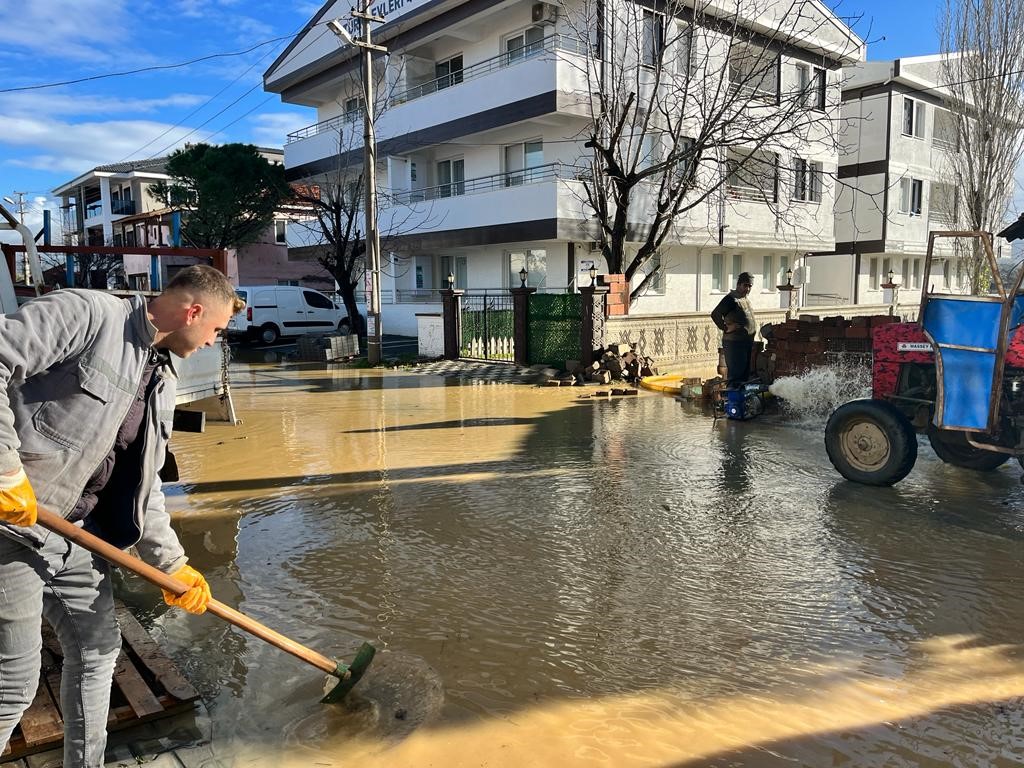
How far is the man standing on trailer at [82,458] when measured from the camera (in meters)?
2.22

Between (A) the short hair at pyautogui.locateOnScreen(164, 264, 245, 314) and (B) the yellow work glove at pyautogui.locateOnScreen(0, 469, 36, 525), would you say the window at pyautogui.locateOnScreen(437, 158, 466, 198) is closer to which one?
(A) the short hair at pyautogui.locateOnScreen(164, 264, 245, 314)

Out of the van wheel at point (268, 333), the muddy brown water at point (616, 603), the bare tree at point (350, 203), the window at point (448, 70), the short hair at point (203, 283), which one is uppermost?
the window at point (448, 70)

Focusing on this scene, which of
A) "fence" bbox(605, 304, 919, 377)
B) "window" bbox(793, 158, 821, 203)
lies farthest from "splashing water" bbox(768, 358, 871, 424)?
"window" bbox(793, 158, 821, 203)

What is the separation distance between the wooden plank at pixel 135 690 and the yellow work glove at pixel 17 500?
1274mm

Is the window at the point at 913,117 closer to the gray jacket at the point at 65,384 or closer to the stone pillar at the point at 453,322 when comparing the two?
the stone pillar at the point at 453,322

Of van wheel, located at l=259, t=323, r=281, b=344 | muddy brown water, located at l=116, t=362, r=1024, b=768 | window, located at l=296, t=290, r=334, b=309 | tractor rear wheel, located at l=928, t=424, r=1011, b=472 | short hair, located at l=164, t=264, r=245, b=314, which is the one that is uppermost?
window, located at l=296, t=290, r=334, b=309

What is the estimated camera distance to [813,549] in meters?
5.15

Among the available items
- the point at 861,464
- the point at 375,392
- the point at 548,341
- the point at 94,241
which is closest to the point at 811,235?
the point at 548,341

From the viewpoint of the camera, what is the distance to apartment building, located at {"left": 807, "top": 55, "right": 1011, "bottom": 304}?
A: 27281 mm

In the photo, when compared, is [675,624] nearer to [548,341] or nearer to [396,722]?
[396,722]

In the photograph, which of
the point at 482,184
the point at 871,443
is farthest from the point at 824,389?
the point at 482,184

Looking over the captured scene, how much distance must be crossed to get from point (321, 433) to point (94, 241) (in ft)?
145

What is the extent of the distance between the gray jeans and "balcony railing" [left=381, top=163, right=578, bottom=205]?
17874mm

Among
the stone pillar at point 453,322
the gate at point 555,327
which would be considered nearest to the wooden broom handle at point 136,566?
the gate at point 555,327
